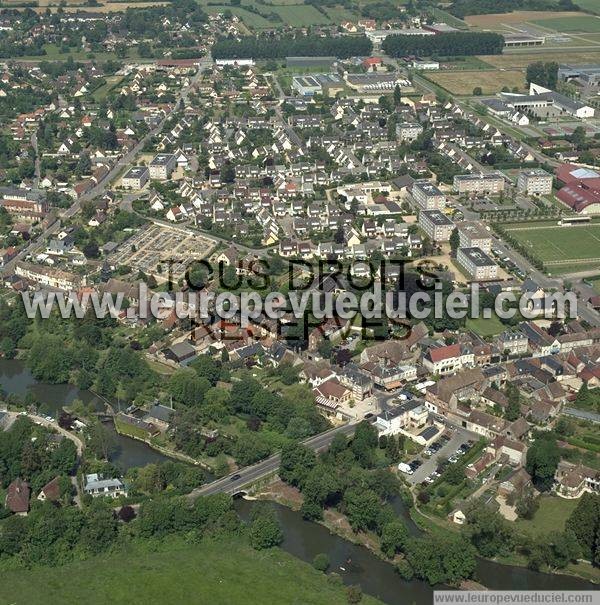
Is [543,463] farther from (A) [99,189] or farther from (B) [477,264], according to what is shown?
(A) [99,189]

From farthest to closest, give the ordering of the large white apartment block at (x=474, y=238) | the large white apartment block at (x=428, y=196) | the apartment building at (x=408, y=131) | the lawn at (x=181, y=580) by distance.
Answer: the apartment building at (x=408, y=131) → the large white apartment block at (x=428, y=196) → the large white apartment block at (x=474, y=238) → the lawn at (x=181, y=580)

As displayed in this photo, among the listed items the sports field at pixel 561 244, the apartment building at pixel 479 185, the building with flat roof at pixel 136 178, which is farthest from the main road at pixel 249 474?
the building with flat roof at pixel 136 178

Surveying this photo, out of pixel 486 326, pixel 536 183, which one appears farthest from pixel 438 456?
pixel 536 183

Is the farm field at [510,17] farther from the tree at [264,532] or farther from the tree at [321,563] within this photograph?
the tree at [321,563]

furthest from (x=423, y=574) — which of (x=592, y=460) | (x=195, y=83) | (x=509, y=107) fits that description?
(x=195, y=83)

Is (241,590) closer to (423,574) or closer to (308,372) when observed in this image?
(423,574)
